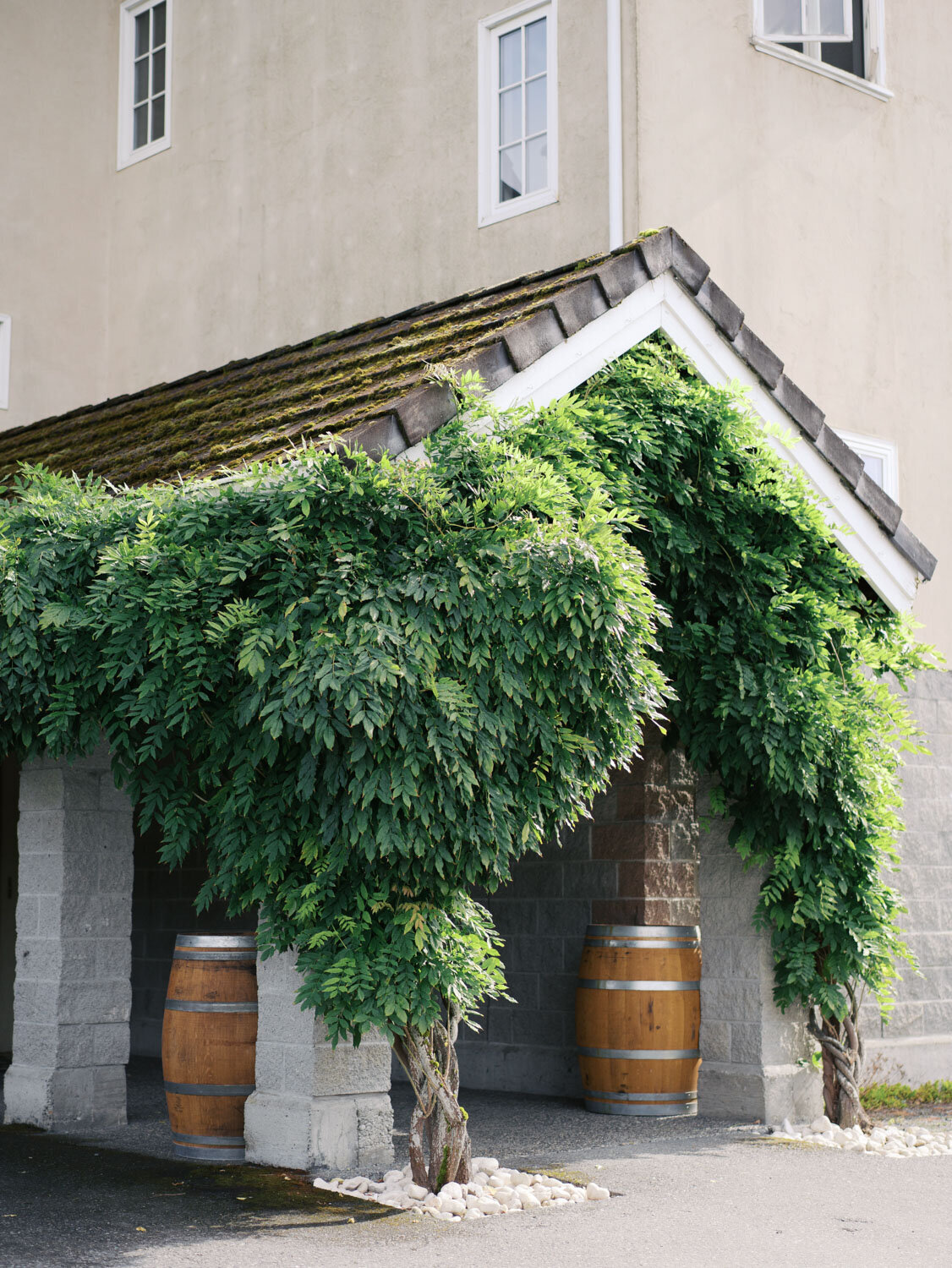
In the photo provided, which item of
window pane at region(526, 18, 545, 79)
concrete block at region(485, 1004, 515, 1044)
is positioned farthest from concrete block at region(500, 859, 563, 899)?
window pane at region(526, 18, 545, 79)

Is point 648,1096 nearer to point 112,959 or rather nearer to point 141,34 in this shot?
point 112,959

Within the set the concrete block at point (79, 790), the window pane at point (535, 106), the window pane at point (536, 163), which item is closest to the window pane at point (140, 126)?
the window pane at point (535, 106)

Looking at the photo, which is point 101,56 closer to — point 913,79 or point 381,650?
point 913,79

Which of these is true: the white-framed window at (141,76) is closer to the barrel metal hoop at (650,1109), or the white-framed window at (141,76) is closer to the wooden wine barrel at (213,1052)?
the wooden wine barrel at (213,1052)

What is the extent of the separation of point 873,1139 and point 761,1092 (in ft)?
1.98

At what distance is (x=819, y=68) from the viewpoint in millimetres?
10984

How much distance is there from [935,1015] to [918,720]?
1.99 m

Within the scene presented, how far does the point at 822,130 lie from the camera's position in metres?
11.0

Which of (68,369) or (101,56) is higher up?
(101,56)

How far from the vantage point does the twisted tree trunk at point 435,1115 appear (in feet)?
21.0

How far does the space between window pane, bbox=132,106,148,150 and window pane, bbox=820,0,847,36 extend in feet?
19.7

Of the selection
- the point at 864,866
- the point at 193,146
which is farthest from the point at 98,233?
the point at 864,866

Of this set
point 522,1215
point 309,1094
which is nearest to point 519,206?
point 309,1094

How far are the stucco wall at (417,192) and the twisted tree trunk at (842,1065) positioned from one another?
3972 mm
